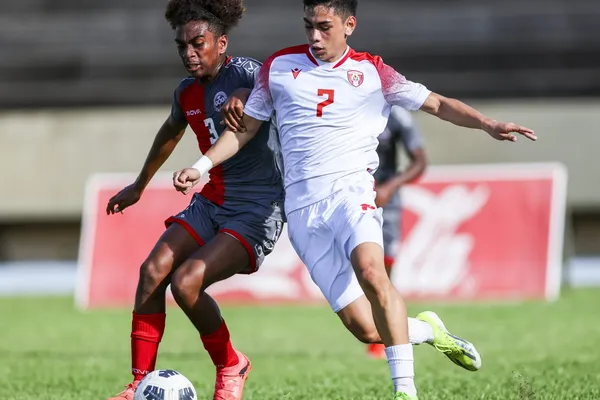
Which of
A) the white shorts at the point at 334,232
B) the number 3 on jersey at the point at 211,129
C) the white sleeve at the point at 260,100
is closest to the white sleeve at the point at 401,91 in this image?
the white shorts at the point at 334,232

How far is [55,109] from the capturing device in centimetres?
2005

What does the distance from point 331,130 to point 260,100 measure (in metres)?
0.43

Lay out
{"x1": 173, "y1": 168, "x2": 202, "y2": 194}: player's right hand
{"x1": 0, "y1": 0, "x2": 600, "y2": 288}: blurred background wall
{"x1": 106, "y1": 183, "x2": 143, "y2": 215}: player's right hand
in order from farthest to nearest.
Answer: {"x1": 0, "y1": 0, "x2": 600, "y2": 288}: blurred background wall → {"x1": 106, "y1": 183, "x2": 143, "y2": 215}: player's right hand → {"x1": 173, "y1": 168, "x2": 202, "y2": 194}: player's right hand

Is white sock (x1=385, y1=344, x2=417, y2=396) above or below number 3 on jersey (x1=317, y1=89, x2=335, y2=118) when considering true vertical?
below

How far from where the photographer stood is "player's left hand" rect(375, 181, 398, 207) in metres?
8.91

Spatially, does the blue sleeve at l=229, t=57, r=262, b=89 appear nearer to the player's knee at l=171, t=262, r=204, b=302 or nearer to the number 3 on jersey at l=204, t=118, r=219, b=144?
the number 3 on jersey at l=204, t=118, r=219, b=144

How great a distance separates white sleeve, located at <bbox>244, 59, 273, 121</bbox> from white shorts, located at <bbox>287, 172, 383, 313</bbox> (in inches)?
22.1

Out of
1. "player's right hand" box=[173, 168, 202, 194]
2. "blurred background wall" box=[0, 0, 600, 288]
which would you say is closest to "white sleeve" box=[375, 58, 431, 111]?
"player's right hand" box=[173, 168, 202, 194]

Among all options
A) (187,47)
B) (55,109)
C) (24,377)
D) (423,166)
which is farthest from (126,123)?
(187,47)

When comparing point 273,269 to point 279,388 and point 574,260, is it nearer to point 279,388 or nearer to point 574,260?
point 574,260

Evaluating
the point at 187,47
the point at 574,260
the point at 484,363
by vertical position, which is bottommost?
the point at 574,260

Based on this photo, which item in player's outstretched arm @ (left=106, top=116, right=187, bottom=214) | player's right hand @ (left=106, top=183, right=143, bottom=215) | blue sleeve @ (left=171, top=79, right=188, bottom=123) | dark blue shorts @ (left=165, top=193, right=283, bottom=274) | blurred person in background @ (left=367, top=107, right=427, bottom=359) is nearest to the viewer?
Result: dark blue shorts @ (left=165, top=193, right=283, bottom=274)

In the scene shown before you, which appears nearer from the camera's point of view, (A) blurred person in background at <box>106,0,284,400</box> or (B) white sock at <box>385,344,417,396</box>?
(B) white sock at <box>385,344,417,396</box>

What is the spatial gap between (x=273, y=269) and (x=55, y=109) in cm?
691
